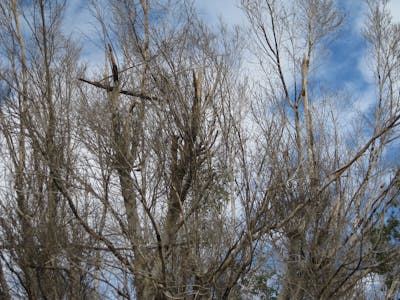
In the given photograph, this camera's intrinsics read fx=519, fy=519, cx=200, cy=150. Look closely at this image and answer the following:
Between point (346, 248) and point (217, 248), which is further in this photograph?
point (346, 248)

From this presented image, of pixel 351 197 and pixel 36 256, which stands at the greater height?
pixel 351 197

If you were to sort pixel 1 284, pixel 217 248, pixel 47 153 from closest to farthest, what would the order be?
pixel 217 248
pixel 47 153
pixel 1 284

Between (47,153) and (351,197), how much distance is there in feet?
14.4

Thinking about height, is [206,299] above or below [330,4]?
below

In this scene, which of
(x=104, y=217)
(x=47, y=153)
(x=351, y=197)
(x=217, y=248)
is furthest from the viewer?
(x=351, y=197)

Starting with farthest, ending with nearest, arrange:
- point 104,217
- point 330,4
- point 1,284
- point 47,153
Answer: point 330,4 < point 1,284 < point 104,217 < point 47,153

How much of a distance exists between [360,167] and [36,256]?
15.9ft

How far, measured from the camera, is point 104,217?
6512 millimetres

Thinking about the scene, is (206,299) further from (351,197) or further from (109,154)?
(351,197)

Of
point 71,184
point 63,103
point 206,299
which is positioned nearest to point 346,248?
point 206,299

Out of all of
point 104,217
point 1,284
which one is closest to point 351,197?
point 104,217

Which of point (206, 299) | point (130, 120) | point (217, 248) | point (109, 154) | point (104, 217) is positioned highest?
point (130, 120)

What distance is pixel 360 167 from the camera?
25.9 feet

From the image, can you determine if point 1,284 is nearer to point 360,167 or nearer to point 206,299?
point 206,299
